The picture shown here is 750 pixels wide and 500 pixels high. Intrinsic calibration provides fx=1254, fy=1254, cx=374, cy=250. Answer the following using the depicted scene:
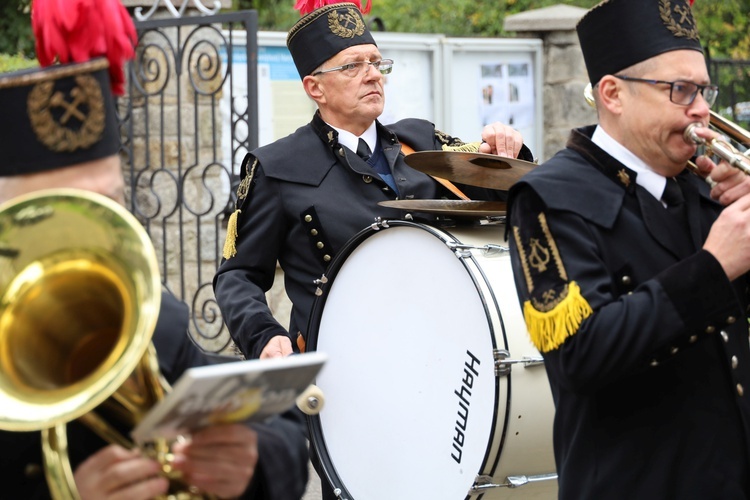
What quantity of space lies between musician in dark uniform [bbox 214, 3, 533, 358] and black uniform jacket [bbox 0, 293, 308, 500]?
159 centimetres

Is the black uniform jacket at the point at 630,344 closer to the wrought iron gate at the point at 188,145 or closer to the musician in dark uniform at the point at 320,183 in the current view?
the musician in dark uniform at the point at 320,183

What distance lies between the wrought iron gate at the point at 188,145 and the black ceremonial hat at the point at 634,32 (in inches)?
152

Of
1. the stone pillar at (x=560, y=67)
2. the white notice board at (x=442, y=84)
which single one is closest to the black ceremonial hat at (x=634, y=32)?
the white notice board at (x=442, y=84)

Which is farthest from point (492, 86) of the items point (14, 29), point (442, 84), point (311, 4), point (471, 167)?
point (471, 167)

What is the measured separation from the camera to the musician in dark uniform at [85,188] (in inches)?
73.4

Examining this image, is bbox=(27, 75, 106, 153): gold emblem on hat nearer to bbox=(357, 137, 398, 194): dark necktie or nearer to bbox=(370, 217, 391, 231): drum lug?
bbox=(370, 217, 391, 231): drum lug

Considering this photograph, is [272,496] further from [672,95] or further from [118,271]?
[672,95]

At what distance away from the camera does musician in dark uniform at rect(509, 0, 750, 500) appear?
7.95 ft

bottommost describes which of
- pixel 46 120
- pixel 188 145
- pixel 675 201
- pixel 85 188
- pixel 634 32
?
pixel 188 145

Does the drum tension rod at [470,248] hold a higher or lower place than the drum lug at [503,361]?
higher

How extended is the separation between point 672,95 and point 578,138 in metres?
0.24

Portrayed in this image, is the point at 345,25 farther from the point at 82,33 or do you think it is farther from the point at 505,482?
the point at 82,33

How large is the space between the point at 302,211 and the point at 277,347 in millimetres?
454

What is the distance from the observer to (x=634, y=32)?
2.62m
